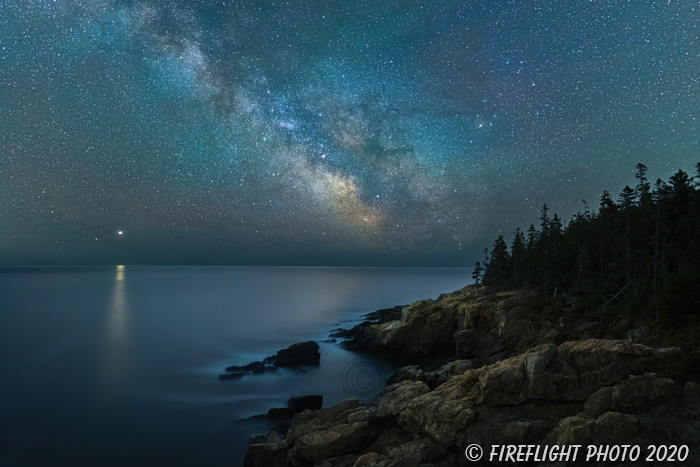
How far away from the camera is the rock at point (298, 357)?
49750 mm

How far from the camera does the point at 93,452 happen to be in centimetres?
2803

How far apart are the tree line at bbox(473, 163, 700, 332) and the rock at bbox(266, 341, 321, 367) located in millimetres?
32721

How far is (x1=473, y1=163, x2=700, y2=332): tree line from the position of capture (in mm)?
23953

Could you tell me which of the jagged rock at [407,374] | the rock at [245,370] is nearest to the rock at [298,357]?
the rock at [245,370]

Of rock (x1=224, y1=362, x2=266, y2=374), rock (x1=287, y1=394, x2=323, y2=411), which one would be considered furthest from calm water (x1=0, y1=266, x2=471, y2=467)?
rock (x1=287, y1=394, x2=323, y2=411)

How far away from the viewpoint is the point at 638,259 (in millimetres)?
33500

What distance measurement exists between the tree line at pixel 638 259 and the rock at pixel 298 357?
3272 centimetres

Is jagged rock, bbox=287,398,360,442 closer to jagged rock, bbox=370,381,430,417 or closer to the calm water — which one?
jagged rock, bbox=370,381,430,417

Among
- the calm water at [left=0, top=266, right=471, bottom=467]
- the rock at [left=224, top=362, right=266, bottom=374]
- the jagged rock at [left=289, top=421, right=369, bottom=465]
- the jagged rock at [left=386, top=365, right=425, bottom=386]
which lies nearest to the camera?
the jagged rock at [left=289, top=421, right=369, bottom=465]

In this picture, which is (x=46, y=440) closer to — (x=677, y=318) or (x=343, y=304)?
(x=677, y=318)

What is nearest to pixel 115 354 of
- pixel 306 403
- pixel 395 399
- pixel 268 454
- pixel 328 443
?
pixel 306 403

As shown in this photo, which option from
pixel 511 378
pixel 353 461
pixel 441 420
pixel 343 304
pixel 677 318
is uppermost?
pixel 677 318

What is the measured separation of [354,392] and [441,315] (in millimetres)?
17642

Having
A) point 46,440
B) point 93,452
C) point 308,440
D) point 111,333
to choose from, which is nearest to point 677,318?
point 308,440
